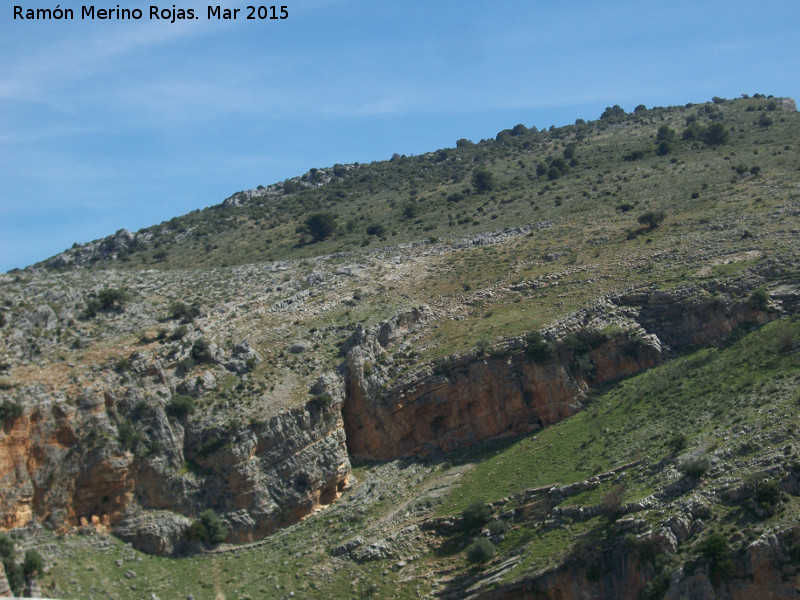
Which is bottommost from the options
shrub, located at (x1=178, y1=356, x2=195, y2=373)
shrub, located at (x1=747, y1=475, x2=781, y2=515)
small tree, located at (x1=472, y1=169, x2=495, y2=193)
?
shrub, located at (x1=747, y1=475, x2=781, y2=515)

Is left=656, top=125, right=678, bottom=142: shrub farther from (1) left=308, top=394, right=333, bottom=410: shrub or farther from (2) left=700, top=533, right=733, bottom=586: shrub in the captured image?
(2) left=700, top=533, right=733, bottom=586: shrub

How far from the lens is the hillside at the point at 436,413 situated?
132ft

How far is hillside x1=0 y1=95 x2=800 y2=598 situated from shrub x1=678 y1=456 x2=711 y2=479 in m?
0.12

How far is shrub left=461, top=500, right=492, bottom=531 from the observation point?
1747 inches

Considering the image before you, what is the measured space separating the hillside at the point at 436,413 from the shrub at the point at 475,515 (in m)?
0.39

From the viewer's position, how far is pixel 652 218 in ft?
215

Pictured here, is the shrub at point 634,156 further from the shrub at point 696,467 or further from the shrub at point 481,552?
the shrub at point 481,552

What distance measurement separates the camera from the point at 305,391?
172ft

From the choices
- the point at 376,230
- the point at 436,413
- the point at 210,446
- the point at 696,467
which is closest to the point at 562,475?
the point at 696,467

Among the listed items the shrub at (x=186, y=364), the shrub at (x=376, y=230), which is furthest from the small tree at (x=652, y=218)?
the shrub at (x=186, y=364)

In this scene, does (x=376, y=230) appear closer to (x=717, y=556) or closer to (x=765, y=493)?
(x=765, y=493)

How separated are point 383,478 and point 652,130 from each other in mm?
71089

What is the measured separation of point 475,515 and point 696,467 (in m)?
10.9

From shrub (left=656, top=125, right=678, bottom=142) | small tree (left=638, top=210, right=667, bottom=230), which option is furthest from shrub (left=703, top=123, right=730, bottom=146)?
small tree (left=638, top=210, right=667, bottom=230)
